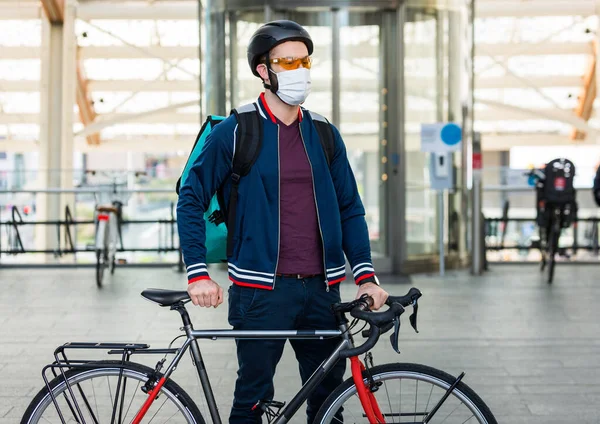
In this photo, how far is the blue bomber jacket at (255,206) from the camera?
3277 millimetres

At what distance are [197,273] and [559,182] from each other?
295 inches

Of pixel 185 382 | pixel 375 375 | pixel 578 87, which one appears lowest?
pixel 185 382

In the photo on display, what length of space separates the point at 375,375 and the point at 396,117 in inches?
A: 307

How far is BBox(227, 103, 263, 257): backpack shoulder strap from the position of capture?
3305 mm

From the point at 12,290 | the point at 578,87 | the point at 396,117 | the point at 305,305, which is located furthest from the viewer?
the point at 578,87

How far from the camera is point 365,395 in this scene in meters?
3.09

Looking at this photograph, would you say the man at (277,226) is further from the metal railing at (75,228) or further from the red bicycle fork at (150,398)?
the metal railing at (75,228)

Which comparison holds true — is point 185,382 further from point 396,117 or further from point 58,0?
point 58,0

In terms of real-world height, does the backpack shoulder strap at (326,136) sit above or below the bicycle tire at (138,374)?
above

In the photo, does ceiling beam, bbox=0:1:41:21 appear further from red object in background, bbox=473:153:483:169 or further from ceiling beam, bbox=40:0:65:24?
red object in background, bbox=473:153:483:169

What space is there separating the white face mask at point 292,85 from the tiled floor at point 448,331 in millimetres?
2060

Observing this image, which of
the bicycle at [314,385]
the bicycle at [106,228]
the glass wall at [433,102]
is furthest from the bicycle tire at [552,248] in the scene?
the bicycle at [314,385]

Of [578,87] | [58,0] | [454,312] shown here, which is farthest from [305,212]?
[578,87]

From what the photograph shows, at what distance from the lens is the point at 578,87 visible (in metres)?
28.0
